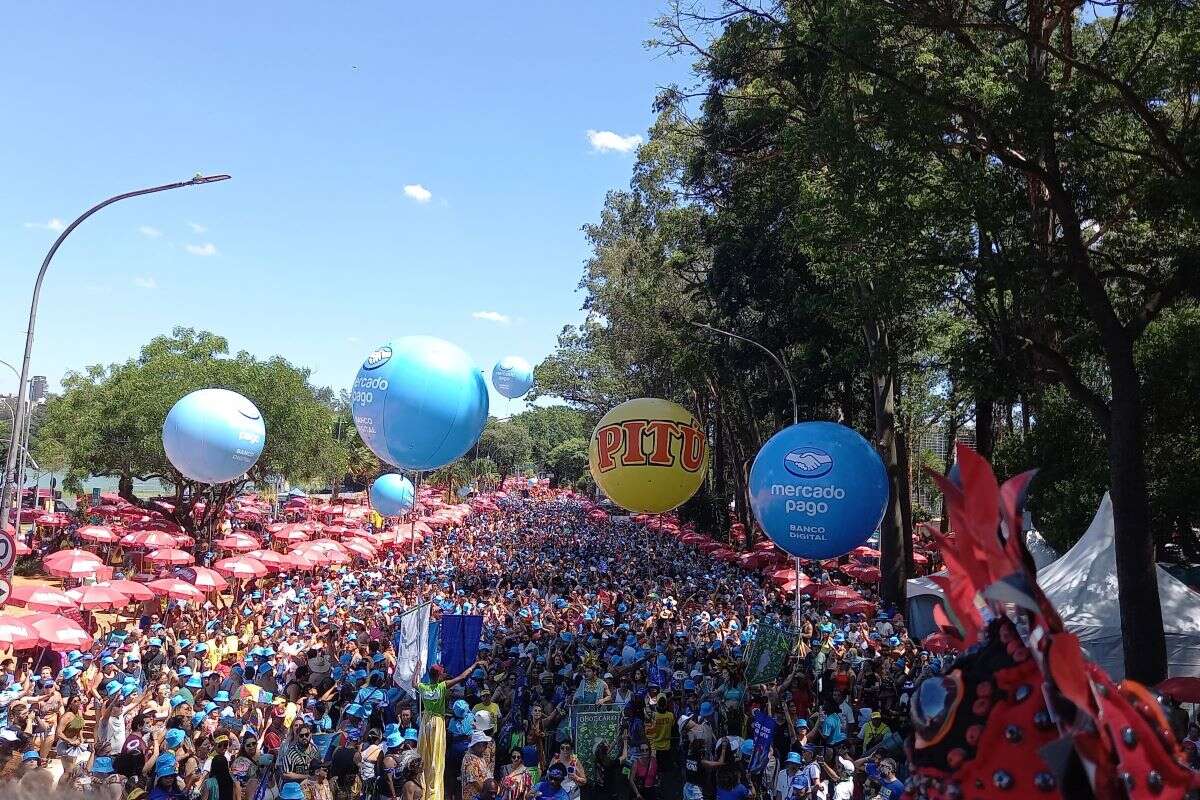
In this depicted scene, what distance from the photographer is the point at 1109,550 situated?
13.7m

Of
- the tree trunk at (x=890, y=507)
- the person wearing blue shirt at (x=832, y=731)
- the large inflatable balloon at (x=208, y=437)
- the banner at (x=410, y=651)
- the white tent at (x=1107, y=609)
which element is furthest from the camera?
the tree trunk at (x=890, y=507)

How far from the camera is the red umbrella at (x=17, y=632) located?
11.3 meters

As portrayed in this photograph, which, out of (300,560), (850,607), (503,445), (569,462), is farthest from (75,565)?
(503,445)

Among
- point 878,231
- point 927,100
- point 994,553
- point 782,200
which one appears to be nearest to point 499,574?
point 782,200

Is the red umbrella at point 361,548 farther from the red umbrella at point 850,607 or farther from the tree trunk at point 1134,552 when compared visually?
the tree trunk at point 1134,552

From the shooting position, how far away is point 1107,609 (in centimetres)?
1307

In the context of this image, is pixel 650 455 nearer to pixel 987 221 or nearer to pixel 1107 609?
pixel 987 221

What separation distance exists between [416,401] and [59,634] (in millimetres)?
6749

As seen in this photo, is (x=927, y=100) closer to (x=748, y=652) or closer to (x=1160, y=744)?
(x=748, y=652)

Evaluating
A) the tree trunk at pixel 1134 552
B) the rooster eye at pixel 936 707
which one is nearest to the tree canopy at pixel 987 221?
the tree trunk at pixel 1134 552

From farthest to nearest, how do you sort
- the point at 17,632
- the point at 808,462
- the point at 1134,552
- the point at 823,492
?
the point at 17,632 < the point at 1134,552 < the point at 808,462 < the point at 823,492

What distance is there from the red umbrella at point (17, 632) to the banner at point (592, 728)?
24.6 ft

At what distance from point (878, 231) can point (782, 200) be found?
7008 millimetres

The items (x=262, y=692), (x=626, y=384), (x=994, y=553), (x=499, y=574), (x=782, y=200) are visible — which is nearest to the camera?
(x=994, y=553)
